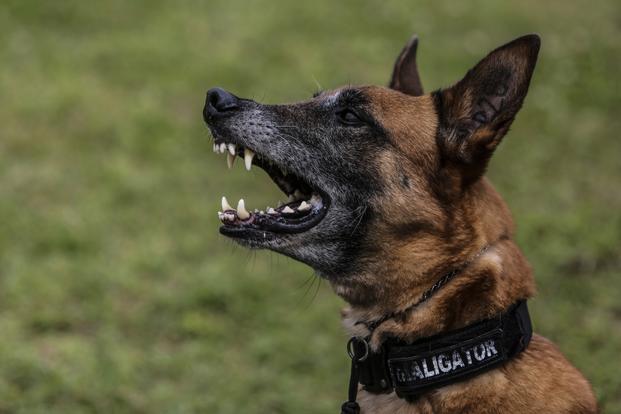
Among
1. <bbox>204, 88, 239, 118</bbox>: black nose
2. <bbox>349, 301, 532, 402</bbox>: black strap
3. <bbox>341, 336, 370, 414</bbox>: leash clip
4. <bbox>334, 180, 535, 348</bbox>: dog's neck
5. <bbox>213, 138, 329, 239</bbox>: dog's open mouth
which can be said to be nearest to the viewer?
<bbox>349, 301, 532, 402</bbox>: black strap

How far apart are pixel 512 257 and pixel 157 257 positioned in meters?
3.71

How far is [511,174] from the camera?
25.8 feet

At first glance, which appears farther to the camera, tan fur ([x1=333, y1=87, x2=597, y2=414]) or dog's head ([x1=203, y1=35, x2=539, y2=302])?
dog's head ([x1=203, y1=35, x2=539, y2=302])

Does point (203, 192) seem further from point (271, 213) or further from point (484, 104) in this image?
point (484, 104)

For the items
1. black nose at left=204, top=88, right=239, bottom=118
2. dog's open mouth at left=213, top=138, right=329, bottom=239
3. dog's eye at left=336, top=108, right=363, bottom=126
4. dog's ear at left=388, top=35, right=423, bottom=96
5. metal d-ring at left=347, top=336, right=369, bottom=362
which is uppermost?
dog's ear at left=388, top=35, right=423, bottom=96

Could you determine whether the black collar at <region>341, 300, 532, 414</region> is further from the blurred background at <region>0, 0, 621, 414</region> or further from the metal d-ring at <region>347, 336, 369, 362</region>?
the blurred background at <region>0, 0, 621, 414</region>

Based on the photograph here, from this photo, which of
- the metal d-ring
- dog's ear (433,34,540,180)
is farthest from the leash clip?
dog's ear (433,34,540,180)

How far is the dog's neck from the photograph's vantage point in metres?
3.04

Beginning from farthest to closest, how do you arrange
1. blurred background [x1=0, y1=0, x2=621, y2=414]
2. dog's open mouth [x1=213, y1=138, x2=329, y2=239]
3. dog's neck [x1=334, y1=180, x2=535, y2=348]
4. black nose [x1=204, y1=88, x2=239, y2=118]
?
1. blurred background [x1=0, y1=0, x2=621, y2=414]
2. black nose [x1=204, y1=88, x2=239, y2=118]
3. dog's open mouth [x1=213, y1=138, x2=329, y2=239]
4. dog's neck [x1=334, y1=180, x2=535, y2=348]

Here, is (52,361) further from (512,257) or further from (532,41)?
(532,41)

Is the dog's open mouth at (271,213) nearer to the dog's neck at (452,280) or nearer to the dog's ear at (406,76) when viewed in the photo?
the dog's neck at (452,280)

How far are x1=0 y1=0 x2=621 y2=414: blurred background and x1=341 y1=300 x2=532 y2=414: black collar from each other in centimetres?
193

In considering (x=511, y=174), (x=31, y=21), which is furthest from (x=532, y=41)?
(x=31, y=21)

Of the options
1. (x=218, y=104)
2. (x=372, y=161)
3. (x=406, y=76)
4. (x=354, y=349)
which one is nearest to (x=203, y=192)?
(x=406, y=76)
